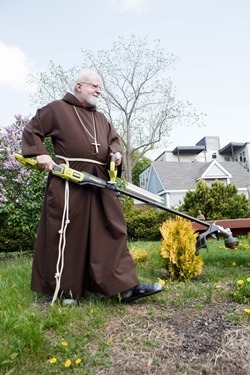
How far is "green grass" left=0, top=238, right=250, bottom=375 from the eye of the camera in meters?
2.08

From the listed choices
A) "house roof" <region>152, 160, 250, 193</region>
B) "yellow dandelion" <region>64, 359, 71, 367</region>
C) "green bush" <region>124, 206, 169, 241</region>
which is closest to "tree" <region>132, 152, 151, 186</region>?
"house roof" <region>152, 160, 250, 193</region>

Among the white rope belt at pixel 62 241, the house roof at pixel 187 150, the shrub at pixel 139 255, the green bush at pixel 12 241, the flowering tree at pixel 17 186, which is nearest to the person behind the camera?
the white rope belt at pixel 62 241

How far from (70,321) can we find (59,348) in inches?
13.1

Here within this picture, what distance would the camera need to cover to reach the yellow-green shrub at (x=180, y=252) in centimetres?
363

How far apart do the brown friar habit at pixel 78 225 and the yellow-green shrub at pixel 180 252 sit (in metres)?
0.81

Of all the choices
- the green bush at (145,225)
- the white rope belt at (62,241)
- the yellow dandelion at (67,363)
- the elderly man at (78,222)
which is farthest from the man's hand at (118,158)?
the green bush at (145,225)

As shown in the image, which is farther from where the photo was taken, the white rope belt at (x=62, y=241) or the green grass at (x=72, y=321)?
the white rope belt at (x=62, y=241)

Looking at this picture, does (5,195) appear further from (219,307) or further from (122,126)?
(122,126)

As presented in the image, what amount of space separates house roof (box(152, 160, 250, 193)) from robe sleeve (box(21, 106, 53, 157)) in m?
22.7

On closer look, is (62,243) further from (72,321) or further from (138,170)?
(138,170)

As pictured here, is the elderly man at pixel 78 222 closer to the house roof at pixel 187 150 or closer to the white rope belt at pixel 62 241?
the white rope belt at pixel 62 241

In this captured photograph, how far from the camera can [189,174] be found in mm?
27344

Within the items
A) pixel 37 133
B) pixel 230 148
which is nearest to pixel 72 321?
pixel 37 133

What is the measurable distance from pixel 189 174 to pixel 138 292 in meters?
25.0
